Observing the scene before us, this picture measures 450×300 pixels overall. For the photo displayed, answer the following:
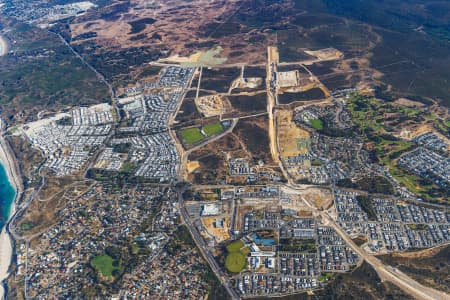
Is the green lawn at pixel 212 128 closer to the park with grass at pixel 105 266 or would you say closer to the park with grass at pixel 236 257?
the park with grass at pixel 236 257

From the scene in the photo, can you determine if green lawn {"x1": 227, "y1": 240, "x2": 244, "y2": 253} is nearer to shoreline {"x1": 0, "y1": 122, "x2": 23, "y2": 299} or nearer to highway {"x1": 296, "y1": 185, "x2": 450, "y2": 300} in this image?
highway {"x1": 296, "y1": 185, "x2": 450, "y2": 300}

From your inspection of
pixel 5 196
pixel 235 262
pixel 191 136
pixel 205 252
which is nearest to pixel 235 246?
pixel 235 262

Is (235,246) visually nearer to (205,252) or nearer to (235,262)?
(235,262)

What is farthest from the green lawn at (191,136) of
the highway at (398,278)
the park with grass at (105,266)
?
the highway at (398,278)

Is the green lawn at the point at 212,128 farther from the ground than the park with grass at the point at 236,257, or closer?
farther from the ground

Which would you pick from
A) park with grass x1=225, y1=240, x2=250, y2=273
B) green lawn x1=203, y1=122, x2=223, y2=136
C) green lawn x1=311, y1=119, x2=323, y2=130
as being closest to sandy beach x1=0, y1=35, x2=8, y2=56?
green lawn x1=203, y1=122, x2=223, y2=136

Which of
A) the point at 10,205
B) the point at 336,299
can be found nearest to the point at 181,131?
A: the point at 10,205

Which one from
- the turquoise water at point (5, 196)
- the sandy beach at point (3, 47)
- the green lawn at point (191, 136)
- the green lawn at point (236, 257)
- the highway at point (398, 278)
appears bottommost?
the turquoise water at point (5, 196)
